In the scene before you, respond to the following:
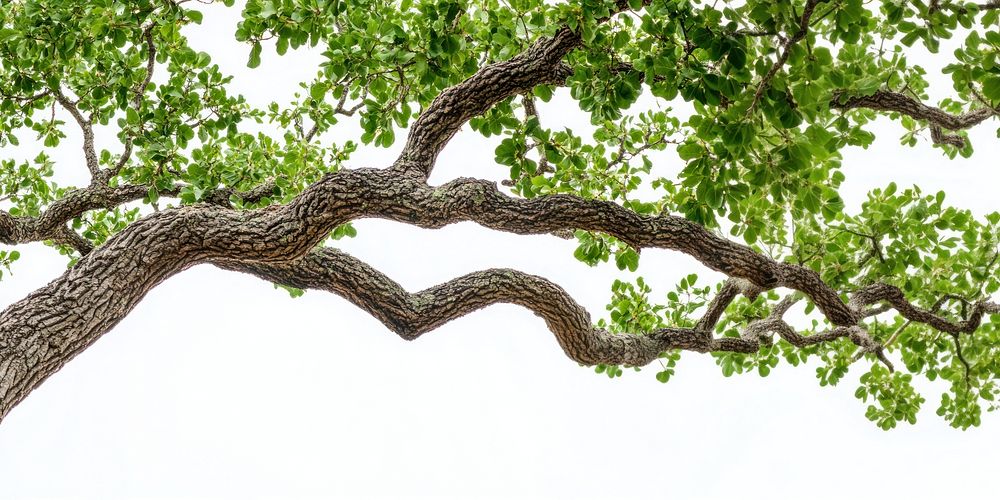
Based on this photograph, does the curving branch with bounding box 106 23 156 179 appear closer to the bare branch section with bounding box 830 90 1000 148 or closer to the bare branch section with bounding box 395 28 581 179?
the bare branch section with bounding box 395 28 581 179

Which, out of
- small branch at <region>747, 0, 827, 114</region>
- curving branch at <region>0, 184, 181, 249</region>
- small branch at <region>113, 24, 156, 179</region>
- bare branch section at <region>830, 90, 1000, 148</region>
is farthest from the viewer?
curving branch at <region>0, 184, 181, 249</region>

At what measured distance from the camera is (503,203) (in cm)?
425

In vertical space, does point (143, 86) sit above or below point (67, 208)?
above

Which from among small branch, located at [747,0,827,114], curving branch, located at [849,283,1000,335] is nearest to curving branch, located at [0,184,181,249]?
small branch, located at [747,0,827,114]

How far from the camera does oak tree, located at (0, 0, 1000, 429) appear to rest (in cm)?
335

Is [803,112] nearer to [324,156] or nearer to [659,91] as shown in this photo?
[659,91]

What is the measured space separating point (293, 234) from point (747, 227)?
8.15 feet

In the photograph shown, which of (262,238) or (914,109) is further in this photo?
(914,109)

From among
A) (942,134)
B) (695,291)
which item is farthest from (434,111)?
(942,134)

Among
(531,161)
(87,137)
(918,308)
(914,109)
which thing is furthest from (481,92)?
(918,308)

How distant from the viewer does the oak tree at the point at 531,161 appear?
11.0ft

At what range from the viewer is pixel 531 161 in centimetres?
476

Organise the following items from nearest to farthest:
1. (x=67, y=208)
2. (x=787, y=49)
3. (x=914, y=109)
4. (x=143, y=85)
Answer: (x=787, y=49) → (x=914, y=109) → (x=143, y=85) → (x=67, y=208)

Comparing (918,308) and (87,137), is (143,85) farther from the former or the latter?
(918,308)
